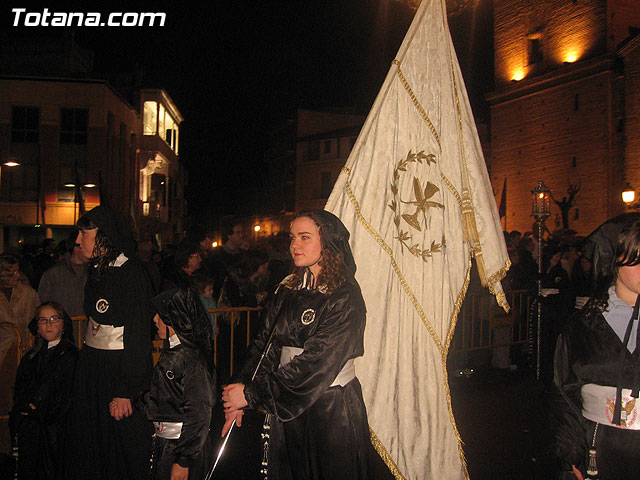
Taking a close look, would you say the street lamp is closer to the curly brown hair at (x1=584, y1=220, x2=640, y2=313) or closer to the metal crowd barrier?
the metal crowd barrier

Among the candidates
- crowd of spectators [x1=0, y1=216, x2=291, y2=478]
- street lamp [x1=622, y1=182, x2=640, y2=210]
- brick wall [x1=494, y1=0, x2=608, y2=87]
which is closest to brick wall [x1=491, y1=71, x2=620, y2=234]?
street lamp [x1=622, y1=182, x2=640, y2=210]

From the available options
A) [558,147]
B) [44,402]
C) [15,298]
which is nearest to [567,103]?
[558,147]

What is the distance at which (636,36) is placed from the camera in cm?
2145

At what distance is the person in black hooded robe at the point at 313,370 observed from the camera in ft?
8.92

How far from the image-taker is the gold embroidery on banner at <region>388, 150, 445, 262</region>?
3.41 m

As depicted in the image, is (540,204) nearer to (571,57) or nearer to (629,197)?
(629,197)

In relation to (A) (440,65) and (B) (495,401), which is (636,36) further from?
(A) (440,65)

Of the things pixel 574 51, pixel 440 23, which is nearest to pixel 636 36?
pixel 574 51

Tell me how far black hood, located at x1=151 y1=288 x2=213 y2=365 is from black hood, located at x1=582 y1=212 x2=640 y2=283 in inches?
94.1

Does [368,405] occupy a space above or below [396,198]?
below

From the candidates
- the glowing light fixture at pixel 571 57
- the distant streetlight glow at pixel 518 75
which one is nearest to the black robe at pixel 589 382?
the glowing light fixture at pixel 571 57

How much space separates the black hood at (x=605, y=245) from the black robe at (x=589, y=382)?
224 mm

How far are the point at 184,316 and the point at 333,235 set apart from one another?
1.22m

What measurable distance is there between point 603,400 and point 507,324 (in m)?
6.35
